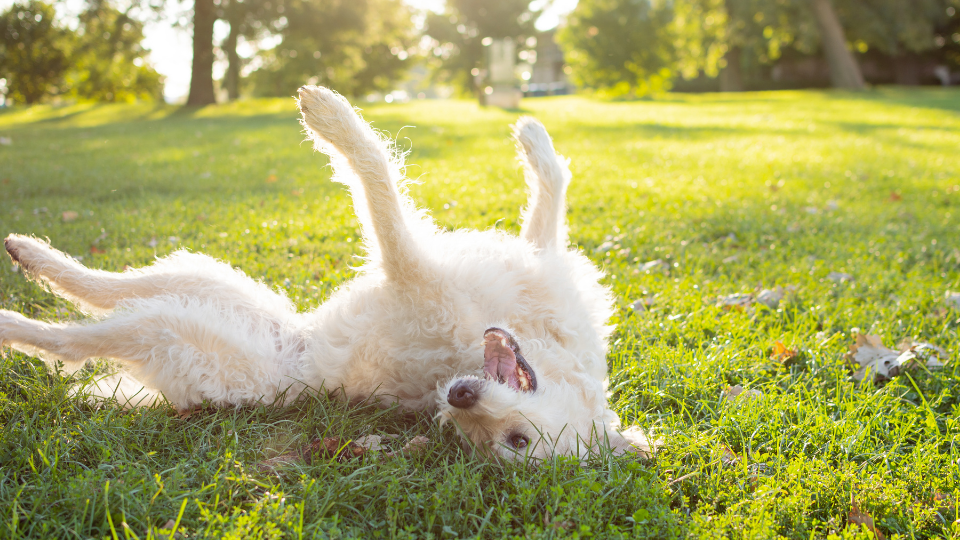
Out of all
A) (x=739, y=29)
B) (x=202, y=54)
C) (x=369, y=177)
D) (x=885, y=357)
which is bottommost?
(x=885, y=357)

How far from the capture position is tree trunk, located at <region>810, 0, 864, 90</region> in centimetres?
2888

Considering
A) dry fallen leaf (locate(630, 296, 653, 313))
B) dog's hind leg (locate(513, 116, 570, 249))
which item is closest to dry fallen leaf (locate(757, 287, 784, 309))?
dry fallen leaf (locate(630, 296, 653, 313))

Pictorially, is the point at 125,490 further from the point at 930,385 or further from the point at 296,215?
the point at 296,215

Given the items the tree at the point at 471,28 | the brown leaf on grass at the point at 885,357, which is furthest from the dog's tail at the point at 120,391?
the tree at the point at 471,28

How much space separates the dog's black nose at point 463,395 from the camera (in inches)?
76.4

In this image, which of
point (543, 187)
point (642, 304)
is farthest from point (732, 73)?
point (543, 187)

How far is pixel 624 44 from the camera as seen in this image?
137 ft

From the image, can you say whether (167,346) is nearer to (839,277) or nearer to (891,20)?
(839,277)

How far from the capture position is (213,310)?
2.42 meters

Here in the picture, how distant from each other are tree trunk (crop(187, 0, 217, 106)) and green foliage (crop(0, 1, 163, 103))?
4.12 metres

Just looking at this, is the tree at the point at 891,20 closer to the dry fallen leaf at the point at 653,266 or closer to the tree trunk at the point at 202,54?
the tree trunk at the point at 202,54

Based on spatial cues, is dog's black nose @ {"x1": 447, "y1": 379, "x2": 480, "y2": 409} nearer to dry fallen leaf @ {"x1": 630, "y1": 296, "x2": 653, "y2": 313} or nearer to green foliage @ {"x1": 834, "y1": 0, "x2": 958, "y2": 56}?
dry fallen leaf @ {"x1": 630, "y1": 296, "x2": 653, "y2": 313}

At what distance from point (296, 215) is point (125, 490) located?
3.96 m

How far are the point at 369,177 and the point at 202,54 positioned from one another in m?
22.4
